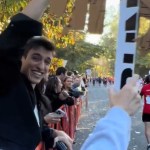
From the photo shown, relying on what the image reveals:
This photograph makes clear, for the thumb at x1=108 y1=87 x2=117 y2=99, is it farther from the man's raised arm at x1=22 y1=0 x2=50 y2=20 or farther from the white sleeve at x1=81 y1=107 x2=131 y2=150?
the man's raised arm at x1=22 y1=0 x2=50 y2=20

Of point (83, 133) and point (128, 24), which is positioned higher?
point (128, 24)

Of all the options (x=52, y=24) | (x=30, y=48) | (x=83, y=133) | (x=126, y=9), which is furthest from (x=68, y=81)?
(x=126, y=9)

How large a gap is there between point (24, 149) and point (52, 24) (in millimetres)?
6987

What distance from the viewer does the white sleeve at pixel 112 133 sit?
3.98 feet

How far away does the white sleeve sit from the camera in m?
1.21

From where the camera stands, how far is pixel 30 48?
2650mm

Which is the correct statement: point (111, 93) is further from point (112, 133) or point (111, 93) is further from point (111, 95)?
point (112, 133)

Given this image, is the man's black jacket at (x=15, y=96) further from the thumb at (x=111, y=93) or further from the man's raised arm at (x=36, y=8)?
the thumb at (x=111, y=93)

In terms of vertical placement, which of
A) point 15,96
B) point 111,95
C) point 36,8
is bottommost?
point 15,96

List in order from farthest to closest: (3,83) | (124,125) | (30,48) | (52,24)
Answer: (52,24) < (30,48) < (3,83) < (124,125)

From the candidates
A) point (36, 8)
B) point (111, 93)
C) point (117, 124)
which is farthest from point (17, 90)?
point (117, 124)

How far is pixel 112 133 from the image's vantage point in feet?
3.97

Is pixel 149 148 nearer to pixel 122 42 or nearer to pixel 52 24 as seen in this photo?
pixel 52 24

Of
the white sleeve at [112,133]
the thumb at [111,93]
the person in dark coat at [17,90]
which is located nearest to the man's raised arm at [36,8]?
the person in dark coat at [17,90]
